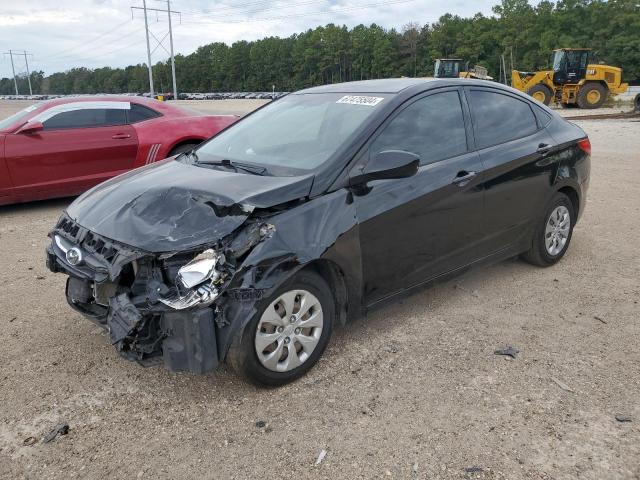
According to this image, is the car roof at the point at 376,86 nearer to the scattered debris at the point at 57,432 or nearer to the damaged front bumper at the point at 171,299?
the damaged front bumper at the point at 171,299

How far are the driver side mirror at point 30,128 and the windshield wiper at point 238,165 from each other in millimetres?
4248

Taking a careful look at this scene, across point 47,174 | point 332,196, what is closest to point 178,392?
point 332,196

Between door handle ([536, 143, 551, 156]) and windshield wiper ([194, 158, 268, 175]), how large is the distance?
7.95 feet

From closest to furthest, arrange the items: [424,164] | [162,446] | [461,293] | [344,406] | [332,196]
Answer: [162,446] < [344,406] < [332,196] < [424,164] < [461,293]

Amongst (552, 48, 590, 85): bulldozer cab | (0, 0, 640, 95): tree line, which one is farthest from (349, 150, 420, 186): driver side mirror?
(0, 0, 640, 95): tree line

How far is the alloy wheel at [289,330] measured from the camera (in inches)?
120

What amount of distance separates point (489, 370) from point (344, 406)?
0.96 meters

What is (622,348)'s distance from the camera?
12.1ft

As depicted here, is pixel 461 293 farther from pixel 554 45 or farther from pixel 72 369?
pixel 554 45

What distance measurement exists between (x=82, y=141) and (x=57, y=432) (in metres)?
5.41

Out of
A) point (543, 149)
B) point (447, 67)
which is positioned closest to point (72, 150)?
point (543, 149)

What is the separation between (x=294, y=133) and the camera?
3973 millimetres

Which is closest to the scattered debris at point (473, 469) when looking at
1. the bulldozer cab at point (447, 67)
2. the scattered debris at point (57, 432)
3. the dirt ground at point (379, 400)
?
the dirt ground at point (379, 400)

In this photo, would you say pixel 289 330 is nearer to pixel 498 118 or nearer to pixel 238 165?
pixel 238 165
